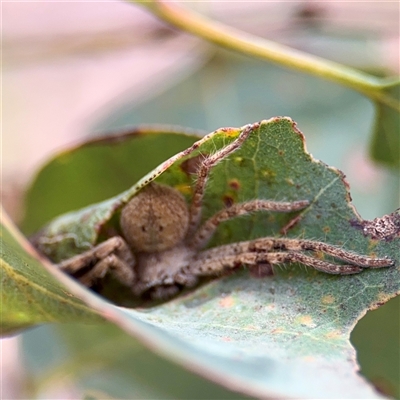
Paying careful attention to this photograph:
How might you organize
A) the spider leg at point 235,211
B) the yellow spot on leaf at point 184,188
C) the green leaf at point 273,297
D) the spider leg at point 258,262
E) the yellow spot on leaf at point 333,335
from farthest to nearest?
1. the yellow spot on leaf at point 184,188
2. the spider leg at point 235,211
3. the spider leg at point 258,262
4. the yellow spot on leaf at point 333,335
5. the green leaf at point 273,297

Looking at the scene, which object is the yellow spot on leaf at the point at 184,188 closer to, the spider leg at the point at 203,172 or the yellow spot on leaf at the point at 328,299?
the spider leg at the point at 203,172

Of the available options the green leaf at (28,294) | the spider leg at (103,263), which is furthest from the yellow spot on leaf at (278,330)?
the spider leg at (103,263)

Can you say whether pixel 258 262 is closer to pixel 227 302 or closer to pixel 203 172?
pixel 227 302

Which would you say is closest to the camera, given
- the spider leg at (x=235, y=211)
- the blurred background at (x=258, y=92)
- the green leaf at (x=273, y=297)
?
the green leaf at (x=273, y=297)

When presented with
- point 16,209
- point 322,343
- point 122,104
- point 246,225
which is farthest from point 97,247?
point 122,104

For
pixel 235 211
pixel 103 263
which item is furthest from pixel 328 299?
pixel 103 263

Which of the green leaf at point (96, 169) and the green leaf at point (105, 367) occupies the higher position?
the green leaf at point (96, 169)

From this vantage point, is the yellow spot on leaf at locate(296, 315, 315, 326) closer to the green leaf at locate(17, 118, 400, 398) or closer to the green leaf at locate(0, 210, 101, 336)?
the green leaf at locate(17, 118, 400, 398)
